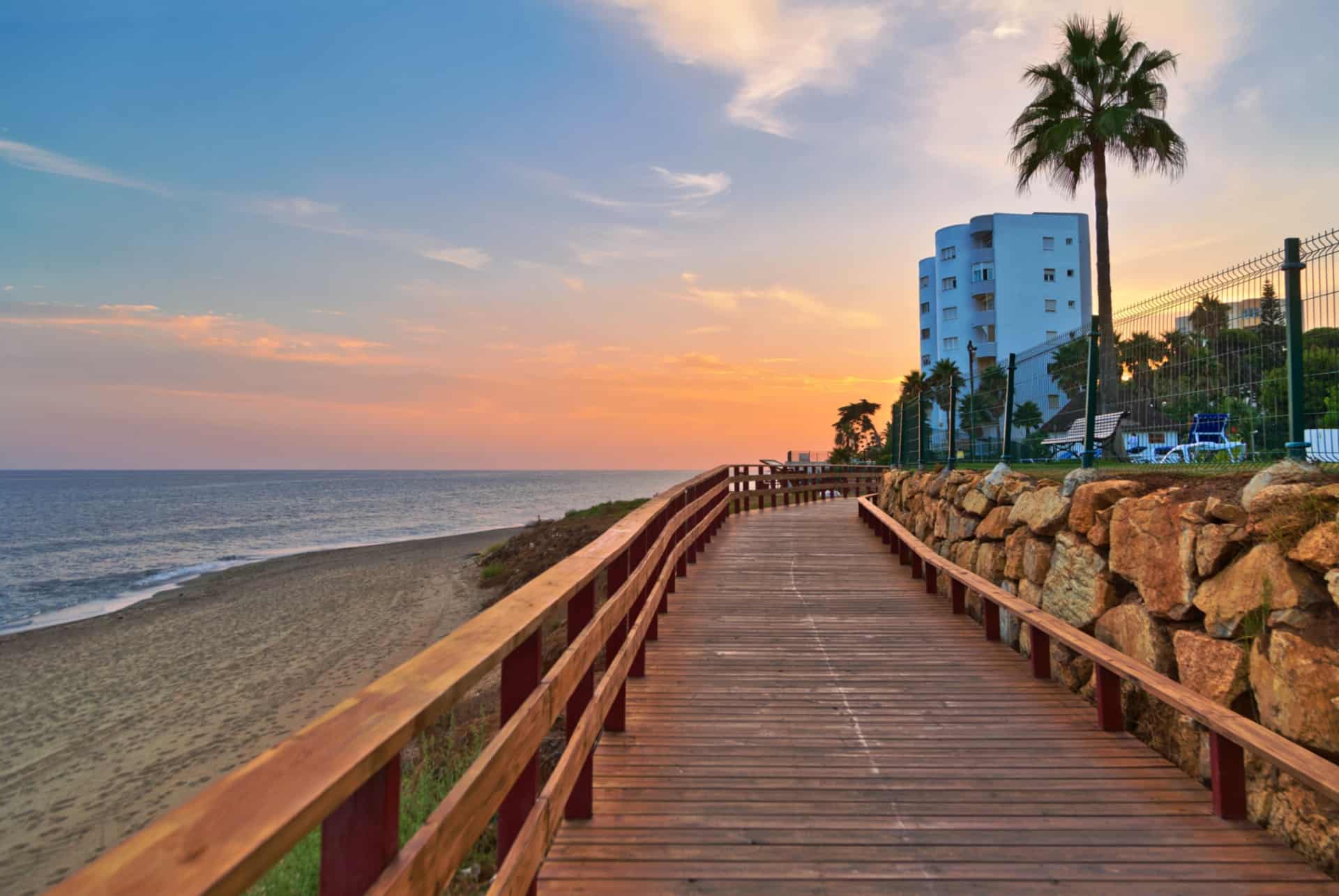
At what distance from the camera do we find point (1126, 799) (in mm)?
3527

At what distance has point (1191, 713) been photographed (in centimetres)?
334

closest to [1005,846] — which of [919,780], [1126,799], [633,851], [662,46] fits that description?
[919,780]

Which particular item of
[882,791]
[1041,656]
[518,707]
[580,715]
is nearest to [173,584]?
[580,715]

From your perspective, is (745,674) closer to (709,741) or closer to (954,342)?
(709,741)

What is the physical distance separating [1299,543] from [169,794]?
11.2 m

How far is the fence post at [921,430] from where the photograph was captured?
12.4 m

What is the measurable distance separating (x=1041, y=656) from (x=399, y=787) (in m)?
5.28

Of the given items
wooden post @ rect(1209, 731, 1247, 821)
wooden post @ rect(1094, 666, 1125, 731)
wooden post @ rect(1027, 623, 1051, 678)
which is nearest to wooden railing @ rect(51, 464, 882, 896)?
wooden post @ rect(1209, 731, 1247, 821)

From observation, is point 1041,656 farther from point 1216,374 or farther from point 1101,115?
point 1101,115

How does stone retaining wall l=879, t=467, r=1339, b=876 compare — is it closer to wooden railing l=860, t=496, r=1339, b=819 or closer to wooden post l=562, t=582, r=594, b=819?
wooden railing l=860, t=496, r=1339, b=819

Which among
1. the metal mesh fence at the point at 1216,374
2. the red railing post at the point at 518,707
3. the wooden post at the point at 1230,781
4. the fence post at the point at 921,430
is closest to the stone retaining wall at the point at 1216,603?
the wooden post at the point at 1230,781

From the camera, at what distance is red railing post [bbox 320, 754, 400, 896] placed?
1.23 metres

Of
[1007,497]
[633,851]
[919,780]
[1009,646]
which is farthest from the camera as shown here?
[1007,497]

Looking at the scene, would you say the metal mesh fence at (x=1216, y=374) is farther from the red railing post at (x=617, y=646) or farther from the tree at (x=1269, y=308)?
the red railing post at (x=617, y=646)
